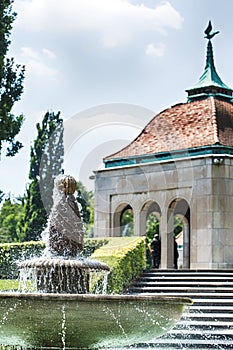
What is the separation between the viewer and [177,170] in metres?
26.0

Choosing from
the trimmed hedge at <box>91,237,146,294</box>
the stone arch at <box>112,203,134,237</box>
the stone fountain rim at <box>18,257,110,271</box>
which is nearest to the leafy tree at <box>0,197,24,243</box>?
the stone arch at <box>112,203,134,237</box>

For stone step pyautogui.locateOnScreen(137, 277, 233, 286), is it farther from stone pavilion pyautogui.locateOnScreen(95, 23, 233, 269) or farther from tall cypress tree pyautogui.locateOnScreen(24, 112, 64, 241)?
tall cypress tree pyautogui.locateOnScreen(24, 112, 64, 241)

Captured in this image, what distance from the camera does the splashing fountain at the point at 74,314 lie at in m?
8.38

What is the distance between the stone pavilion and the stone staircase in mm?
3690

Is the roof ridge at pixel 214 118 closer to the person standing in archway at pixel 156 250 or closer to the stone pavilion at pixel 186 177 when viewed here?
the stone pavilion at pixel 186 177

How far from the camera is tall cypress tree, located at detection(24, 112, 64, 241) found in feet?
134

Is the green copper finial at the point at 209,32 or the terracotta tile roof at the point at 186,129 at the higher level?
the green copper finial at the point at 209,32

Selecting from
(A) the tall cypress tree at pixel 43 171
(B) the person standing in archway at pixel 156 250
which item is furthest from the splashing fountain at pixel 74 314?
(A) the tall cypress tree at pixel 43 171

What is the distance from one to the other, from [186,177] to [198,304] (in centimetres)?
865

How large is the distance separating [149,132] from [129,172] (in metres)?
2.31

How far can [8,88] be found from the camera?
27.2m

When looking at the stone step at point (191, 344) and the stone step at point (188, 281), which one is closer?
the stone step at point (191, 344)

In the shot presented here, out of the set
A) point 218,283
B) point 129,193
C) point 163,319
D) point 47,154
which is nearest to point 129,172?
point 129,193

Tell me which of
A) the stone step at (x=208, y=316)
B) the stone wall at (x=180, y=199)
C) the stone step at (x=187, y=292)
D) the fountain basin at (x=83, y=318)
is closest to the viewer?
the fountain basin at (x=83, y=318)
